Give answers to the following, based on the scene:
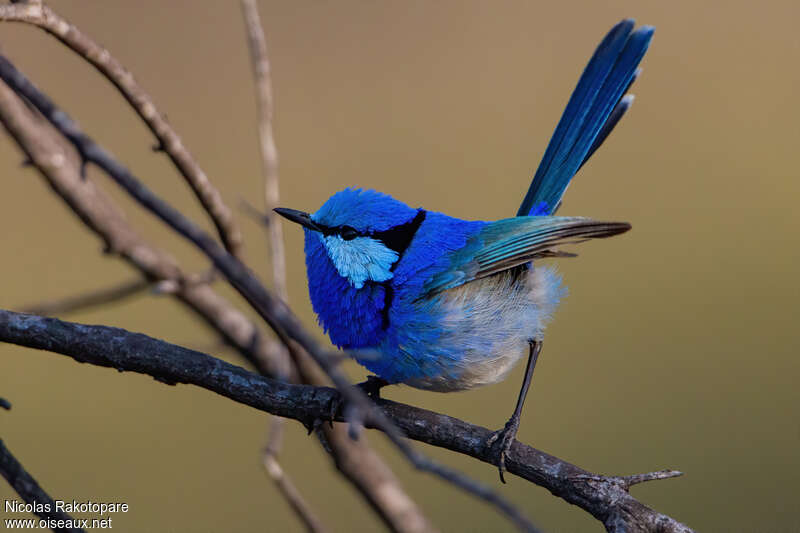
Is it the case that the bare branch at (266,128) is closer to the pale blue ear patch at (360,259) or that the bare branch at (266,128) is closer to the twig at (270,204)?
the twig at (270,204)

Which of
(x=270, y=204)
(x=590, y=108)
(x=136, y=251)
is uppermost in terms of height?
(x=590, y=108)

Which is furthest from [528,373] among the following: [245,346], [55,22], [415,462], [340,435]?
[55,22]

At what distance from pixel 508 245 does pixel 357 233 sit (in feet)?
1.70

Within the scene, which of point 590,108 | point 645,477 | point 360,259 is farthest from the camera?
point 590,108

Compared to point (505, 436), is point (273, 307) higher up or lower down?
lower down

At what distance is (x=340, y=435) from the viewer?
8.38ft

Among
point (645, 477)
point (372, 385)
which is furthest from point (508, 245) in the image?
point (645, 477)

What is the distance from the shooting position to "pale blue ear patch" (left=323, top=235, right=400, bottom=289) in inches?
97.5

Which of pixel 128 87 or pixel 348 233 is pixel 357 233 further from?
pixel 128 87

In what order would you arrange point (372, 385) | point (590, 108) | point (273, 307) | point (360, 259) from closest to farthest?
1. point (273, 307)
2. point (360, 259)
3. point (372, 385)
4. point (590, 108)

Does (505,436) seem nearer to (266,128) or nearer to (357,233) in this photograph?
(357,233)

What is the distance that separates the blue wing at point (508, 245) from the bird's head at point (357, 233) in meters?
0.18

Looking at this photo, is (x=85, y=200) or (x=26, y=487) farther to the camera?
(x=85, y=200)

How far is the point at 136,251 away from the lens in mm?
2395
